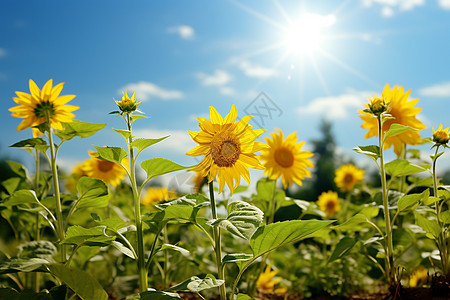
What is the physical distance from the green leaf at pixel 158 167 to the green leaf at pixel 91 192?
14.2 inches

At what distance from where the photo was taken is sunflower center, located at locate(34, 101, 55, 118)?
183 cm

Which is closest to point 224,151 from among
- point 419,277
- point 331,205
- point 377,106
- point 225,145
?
point 225,145

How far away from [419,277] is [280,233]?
1.53 m

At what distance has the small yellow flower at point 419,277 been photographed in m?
2.42

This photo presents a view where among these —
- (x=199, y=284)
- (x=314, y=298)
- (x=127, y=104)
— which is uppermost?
(x=127, y=104)

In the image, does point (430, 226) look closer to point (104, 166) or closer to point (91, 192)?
point (91, 192)

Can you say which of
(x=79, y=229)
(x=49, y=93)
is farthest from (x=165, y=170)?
(x=49, y=93)

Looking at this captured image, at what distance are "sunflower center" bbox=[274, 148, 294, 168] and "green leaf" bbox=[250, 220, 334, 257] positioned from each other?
1.21m

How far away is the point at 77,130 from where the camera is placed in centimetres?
187

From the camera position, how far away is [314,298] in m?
2.71

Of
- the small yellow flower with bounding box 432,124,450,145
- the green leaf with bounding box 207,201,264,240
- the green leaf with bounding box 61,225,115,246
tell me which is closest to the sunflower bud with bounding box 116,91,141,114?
the green leaf with bounding box 61,225,115,246

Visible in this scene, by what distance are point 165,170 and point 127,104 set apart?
0.32 metres

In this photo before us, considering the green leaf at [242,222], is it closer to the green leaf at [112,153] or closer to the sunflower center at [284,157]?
the green leaf at [112,153]

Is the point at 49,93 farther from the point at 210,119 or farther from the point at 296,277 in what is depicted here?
the point at 296,277
